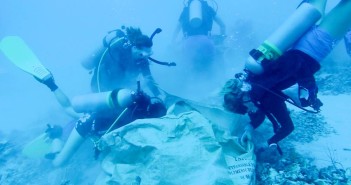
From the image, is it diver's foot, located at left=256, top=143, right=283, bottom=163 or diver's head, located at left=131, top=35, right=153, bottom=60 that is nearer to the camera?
diver's foot, located at left=256, top=143, right=283, bottom=163

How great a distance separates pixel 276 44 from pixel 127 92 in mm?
2149

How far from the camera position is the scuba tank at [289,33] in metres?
3.34

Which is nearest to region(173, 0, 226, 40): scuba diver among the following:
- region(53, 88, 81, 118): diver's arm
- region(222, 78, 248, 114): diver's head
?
region(53, 88, 81, 118): diver's arm

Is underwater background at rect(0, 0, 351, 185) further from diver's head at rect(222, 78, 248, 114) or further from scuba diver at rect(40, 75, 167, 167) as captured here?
scuba diver at rect(40, 75, 167, 167)

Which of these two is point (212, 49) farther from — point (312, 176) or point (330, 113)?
point (312, 176)

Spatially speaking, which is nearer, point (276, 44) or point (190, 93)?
point (276, 44)

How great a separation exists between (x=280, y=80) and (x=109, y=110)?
2.70 m

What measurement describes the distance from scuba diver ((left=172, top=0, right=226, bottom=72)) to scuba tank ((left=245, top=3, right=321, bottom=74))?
14.7ft

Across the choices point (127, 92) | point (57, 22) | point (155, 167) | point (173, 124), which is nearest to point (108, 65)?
point (127, 92)

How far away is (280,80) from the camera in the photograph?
3.45 metres

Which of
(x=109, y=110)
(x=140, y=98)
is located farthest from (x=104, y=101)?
(x=140, y=98)

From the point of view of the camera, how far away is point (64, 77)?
719 inches

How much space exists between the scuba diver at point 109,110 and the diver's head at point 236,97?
3.67 ft

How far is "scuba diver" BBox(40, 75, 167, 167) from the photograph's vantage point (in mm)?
4105
